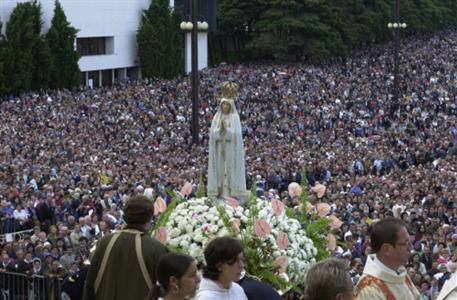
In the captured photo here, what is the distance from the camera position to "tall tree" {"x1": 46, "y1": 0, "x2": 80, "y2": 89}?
161 feet

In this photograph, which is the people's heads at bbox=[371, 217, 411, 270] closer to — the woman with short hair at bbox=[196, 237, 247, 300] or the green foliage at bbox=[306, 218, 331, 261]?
the woman with short hair at bbox=[196, 237, 247, 300]

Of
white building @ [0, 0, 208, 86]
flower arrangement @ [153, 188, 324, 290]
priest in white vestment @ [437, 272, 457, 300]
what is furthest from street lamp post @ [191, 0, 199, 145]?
white building @ [0, 0, 208, 86]

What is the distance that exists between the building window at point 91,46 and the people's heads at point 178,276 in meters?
49.0

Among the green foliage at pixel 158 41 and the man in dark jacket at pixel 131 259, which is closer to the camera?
the man in dark jacket at pixel 131 259

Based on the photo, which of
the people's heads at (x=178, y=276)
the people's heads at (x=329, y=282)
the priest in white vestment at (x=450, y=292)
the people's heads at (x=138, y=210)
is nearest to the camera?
the people's heads at (x=329, y=282)

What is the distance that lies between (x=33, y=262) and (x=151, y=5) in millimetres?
44826

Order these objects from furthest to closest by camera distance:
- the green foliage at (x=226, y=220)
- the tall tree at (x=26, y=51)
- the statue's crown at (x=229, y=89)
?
the tall tree at (x=26, y=51) → the statue's crown at (x=229, y=89) → the green foliage at (x=226, y=220)

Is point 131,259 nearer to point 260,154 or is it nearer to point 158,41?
point 260,154

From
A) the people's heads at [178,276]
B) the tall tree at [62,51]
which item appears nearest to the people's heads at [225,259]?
the people's heads at [178,276]

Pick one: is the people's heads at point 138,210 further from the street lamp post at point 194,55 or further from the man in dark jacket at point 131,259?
the street lamp post at point 194,55

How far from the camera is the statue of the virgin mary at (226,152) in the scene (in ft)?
35.8

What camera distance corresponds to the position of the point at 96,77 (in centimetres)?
5628

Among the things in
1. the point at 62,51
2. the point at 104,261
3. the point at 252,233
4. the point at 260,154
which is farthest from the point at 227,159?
the point at 62,51

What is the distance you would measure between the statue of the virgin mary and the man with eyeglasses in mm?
4998
